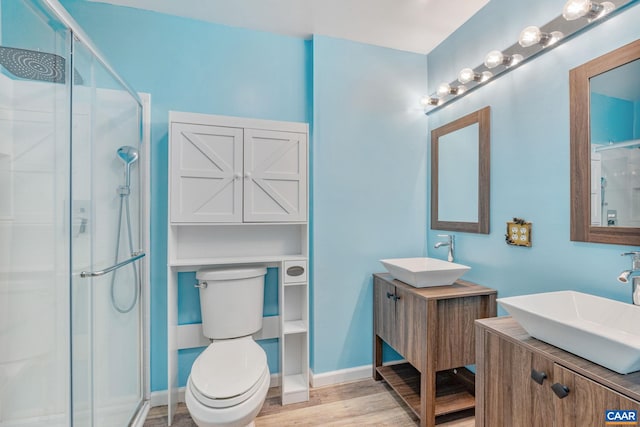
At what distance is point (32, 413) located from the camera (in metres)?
1.06

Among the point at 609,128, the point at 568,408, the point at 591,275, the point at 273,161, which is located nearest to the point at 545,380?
the point at 568,408

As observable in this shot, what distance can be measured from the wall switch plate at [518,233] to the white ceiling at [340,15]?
1357 millimetres

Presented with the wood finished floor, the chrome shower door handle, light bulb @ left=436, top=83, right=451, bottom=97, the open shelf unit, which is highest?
light bulb @ left=436, top=83, right=451, bottom=97

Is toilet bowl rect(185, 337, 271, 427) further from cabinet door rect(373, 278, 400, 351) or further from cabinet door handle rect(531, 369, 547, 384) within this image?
cabinet door handle rect(531, 369, 547, 384)

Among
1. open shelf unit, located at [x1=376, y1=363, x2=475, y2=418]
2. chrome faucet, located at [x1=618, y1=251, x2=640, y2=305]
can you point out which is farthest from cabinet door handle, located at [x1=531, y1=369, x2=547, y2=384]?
open shelf unit, located at [x1=376, y1=363, x2=475, y2=418]

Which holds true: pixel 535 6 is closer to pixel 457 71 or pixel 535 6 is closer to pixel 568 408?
pixel 457 71

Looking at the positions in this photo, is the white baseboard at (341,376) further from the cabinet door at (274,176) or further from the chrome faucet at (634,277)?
the chrome faucet at (634,277)

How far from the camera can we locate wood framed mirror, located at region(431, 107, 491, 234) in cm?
182

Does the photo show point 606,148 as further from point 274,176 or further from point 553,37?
point 274,176

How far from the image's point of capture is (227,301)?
70.9 inches

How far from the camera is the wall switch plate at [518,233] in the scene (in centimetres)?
154

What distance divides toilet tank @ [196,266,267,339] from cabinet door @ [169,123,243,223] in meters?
0.34

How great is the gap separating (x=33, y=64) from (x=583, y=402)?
210 cm

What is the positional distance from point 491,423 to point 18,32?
2222mm
